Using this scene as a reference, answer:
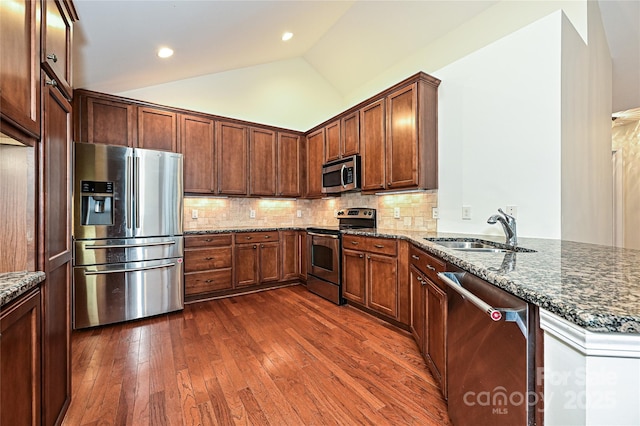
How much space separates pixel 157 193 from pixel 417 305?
2.89m

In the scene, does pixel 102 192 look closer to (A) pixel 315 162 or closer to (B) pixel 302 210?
(A) pixel 315 162

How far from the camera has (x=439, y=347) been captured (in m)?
1.74

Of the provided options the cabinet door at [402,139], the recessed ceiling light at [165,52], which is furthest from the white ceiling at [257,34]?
the cabinet door at [402,139]

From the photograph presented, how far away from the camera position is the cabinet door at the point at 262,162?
4180 millimetres

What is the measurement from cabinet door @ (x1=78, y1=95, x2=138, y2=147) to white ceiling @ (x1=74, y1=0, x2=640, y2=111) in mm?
198

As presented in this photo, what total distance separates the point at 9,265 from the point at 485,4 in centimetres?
398

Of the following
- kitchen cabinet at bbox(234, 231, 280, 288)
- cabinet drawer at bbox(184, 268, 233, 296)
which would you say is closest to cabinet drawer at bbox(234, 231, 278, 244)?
kitchen cabinet at bbox(234, 231, 280, 288)

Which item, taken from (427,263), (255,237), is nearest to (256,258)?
(255,237)

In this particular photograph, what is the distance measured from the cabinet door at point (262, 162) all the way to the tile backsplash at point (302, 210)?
37 centimetres

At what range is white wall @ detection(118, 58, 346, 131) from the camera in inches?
153

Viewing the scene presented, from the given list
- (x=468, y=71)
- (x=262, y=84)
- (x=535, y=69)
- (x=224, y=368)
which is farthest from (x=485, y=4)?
(x=224, y=368)

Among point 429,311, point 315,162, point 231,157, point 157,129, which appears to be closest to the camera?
point 429,311

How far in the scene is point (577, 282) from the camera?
84 cm

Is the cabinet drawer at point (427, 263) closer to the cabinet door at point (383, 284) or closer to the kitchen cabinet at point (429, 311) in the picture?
the kitchen cabinet at point (429, 311)
